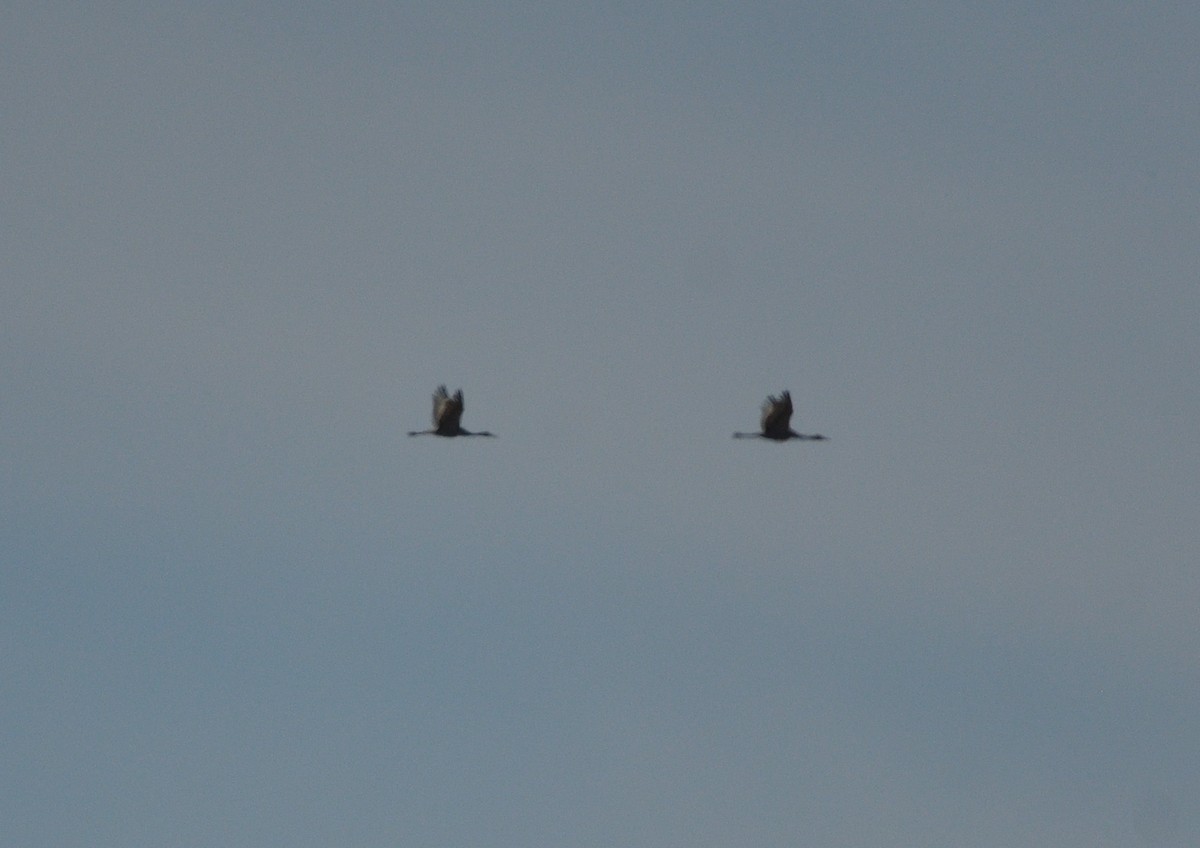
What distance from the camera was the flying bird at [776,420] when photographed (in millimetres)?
147500

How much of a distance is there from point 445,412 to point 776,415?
13.5 meters

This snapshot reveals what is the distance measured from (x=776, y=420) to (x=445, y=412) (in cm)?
1345

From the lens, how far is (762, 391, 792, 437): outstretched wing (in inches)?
5807

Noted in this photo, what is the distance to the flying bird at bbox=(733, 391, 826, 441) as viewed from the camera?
148 m

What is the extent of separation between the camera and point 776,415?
148m

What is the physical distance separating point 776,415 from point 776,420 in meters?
0.32

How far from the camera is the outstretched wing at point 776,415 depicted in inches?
5807

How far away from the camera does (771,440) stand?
14900 centimetres

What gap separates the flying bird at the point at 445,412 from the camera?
151625 mm

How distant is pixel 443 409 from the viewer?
15175 cm

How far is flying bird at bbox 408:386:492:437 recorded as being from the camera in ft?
497

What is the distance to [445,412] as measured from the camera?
15175cm

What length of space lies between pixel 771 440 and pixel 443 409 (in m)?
13.2
